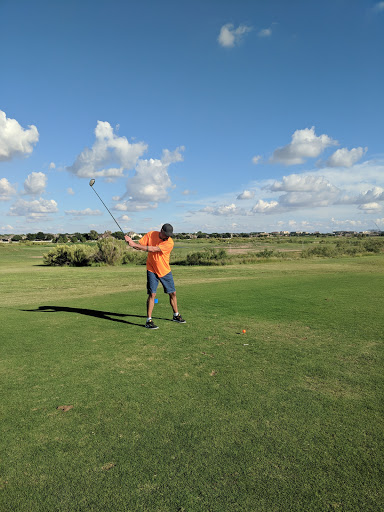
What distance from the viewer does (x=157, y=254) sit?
26.3 feet

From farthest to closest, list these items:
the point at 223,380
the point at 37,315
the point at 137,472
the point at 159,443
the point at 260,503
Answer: the point at 37,315
the point at 223,380
the point at 159,443
the point at 137,472
the point at 260,503

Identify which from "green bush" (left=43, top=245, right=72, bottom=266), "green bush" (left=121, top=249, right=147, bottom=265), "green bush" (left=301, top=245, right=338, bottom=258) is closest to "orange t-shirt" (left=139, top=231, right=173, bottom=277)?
"green bush" (left=43, top=245, right=72, bottom=266)

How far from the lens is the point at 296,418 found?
375cm

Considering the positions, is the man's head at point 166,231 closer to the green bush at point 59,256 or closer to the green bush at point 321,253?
the green bush at point 59,256

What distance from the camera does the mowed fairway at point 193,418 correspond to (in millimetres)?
2693

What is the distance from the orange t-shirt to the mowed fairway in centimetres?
145

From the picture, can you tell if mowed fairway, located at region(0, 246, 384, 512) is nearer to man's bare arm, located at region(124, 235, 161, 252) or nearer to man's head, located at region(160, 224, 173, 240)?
man's bare arm, located at region(124, 235, 161, 252)

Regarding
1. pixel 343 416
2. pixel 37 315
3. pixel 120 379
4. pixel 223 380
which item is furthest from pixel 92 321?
pixel 343 416

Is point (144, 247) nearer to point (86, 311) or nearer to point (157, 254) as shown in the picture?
point (157, 254)

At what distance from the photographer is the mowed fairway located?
2.69 m

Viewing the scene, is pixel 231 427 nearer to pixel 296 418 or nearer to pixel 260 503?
pixel 296 418

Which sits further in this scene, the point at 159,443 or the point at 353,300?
the point at 353,300

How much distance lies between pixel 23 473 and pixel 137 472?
1.01 meters

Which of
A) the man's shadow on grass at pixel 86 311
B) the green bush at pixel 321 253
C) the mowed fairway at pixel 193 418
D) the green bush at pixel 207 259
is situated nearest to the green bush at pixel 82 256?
the green bush at pixel 207 259
